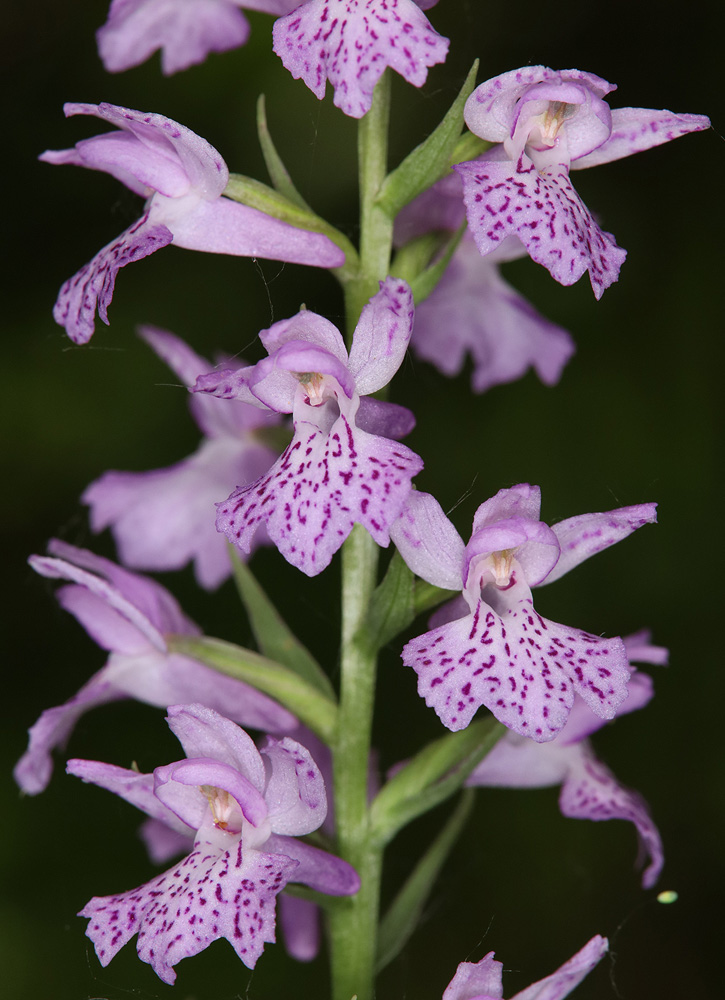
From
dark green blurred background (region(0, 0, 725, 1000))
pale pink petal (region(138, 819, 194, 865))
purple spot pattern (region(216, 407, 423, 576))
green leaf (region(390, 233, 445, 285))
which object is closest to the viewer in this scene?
purple spot pattern (region(216, 407, 423, 576))

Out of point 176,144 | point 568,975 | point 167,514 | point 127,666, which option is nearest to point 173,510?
point 167,514

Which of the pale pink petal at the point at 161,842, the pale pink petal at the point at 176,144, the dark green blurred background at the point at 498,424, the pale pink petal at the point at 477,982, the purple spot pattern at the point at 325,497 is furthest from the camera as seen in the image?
the dark green blurred background at the point at 498,424

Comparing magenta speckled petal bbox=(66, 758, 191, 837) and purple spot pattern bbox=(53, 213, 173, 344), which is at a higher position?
purple spot pattern bbox=(53, 213, 173, 344)

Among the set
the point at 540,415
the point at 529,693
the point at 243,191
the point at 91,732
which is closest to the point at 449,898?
the point at 91,732

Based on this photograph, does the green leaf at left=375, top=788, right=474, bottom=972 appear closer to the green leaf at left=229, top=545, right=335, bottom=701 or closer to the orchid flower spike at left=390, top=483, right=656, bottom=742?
the green leaf at left=229, top=545, right=335, bottom=701

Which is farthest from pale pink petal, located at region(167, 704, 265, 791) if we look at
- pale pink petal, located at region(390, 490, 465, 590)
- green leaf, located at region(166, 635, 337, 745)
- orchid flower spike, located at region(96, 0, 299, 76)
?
orchid flower spike, located at region(96, 0, 299, 76)

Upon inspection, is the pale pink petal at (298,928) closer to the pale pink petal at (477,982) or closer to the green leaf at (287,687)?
the green leaf at (287,687)

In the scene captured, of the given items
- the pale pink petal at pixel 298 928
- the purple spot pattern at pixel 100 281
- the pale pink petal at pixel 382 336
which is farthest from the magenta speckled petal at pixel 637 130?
the pale pink petal at pixel 298 928
